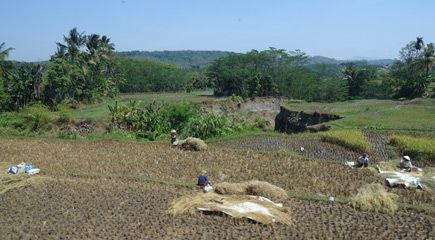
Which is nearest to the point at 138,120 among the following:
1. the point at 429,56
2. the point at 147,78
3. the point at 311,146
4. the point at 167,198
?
the point at 311,146

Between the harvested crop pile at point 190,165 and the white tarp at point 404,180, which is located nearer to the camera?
the white tarp at point 404,180

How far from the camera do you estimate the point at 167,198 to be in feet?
26.2

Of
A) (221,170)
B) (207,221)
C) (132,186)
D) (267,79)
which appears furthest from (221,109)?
(207,221)

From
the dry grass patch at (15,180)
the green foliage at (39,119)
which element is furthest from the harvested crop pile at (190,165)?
the green foliage at (39,119)

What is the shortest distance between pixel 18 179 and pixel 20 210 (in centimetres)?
232

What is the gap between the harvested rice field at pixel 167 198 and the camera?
6246mm

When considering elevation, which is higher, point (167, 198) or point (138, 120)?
point (138, 120)

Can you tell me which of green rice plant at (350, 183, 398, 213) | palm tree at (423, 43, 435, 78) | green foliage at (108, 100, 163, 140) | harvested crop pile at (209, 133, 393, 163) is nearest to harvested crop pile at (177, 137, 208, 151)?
harvested crop pile at (209, 133, 393, 163)

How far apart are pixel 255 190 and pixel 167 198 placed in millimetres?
2310

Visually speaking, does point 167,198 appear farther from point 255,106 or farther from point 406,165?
point 255,106

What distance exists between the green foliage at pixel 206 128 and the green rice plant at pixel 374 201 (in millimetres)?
11066

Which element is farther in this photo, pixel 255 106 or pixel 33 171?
pixel 255 106

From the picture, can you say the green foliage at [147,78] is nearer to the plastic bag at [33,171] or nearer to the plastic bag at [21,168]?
the plastic bag at [33,171]

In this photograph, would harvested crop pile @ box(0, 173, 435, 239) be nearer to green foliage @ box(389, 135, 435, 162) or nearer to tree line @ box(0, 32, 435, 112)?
green foliage @ box(389, 135, 435, 162)
